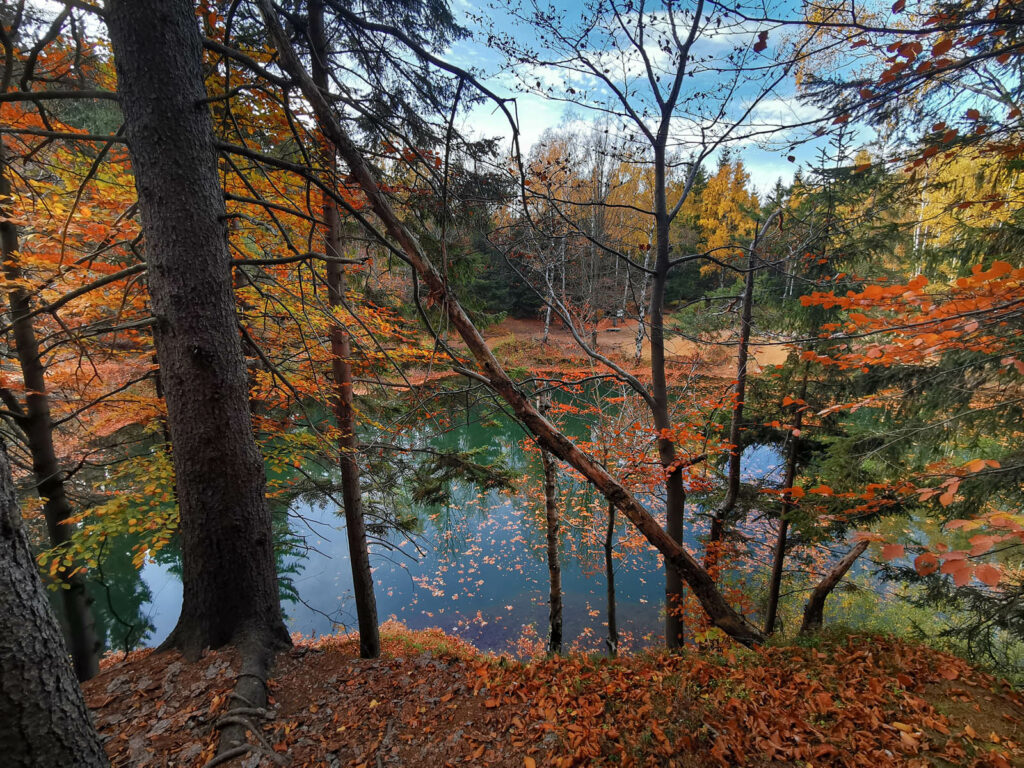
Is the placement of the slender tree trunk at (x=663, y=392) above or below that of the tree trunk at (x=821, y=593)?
above

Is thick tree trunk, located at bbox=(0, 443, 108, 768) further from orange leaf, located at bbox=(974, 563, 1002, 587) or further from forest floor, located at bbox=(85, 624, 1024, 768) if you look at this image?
orange leaf, located at bbox=(974, 563, 1002, 587)

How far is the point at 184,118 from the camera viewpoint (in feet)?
7.55

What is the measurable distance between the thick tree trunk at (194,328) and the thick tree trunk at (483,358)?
685mm

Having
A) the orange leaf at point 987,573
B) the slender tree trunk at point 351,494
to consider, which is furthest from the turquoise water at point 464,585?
the orange leaf at point 987,573

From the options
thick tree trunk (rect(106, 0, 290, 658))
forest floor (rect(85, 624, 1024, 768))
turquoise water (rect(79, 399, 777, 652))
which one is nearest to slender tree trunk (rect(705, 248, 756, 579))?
turquoise water (rect(79, 399, 777, 652))

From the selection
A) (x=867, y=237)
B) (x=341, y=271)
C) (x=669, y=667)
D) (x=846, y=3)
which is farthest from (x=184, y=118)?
(x=867, y=237)

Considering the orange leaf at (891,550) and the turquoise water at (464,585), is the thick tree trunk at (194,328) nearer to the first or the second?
the orange leaf at (891,550)

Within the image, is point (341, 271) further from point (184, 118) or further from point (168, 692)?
point (168, 692)

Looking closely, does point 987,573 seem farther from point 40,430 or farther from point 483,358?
point 40,430

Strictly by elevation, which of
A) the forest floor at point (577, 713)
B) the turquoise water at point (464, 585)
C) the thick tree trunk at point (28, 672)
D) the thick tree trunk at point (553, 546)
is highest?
the thick tree trunk at point (28, 672)

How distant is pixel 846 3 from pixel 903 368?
5.08 m

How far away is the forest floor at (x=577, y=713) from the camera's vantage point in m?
2.27

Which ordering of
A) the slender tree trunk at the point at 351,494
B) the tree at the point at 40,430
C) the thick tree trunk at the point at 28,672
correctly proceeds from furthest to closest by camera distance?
the slender tree trunk at the point at 351,494, the tree at the point at 40,430, the thick tree trunk at the point at 28,672

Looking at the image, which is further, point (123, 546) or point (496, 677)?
point (123, 546)
